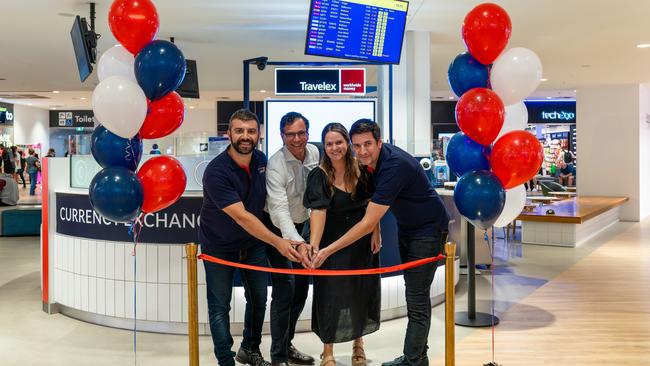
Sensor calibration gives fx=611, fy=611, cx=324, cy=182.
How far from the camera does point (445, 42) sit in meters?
8.18

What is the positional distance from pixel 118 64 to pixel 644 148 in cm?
1230

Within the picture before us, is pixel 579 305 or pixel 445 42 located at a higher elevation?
pixel 445 42

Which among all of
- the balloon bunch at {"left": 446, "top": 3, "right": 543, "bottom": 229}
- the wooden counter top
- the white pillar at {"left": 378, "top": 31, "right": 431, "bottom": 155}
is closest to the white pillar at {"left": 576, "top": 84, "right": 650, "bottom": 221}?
the wooden counter top

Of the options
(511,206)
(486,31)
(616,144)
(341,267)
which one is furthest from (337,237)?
(616,144)

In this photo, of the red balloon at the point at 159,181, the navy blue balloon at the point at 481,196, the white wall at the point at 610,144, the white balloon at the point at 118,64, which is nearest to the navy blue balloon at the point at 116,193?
the red balloon at the point at 159,181

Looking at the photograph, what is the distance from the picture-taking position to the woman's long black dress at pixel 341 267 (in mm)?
3219

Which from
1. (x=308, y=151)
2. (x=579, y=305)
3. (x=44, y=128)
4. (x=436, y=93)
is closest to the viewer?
(x=308, y=151)

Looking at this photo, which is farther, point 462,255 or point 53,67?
point 53,67

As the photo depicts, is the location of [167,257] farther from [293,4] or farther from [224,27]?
[224,27]

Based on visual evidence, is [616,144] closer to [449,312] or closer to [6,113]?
[449,312]

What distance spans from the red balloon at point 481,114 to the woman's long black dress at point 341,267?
2.00 feet

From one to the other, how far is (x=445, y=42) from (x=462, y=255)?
3053mm

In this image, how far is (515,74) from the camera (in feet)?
10.8

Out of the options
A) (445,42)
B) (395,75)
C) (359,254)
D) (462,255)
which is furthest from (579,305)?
(445,42)
